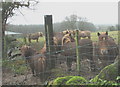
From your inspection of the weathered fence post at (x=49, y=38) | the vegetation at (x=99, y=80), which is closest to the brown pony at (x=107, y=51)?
the weathered fence post at (x=49, y=38)

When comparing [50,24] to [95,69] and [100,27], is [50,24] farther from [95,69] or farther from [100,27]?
[100,27]

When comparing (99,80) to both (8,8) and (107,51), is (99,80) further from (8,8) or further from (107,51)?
(8,8)

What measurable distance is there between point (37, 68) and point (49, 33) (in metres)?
1.19

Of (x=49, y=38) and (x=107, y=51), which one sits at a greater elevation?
(x=49, y=38)

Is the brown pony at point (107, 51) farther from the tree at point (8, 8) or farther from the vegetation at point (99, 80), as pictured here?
the tree at point (8, 8)

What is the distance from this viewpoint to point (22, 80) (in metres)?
6.65

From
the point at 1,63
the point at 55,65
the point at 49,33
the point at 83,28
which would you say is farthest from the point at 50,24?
the point at 83,28

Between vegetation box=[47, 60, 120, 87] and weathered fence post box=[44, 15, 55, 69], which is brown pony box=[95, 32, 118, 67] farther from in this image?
vegetation box=[47, 60, 120, 87]

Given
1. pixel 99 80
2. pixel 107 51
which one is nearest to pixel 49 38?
pixel 107 51

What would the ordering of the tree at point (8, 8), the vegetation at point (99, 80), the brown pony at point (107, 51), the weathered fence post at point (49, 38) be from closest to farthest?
the vegetation at point (99, 80)
the weathered fence post at point (49, 38)
the brown pony at point (107, 51)
the tree at point (8, 8)

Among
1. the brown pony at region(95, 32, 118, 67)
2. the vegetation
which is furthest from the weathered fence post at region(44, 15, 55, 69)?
the vegetation

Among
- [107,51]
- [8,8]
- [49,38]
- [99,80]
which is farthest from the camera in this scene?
[8,8]

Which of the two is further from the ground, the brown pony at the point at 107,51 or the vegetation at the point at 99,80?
the brown pony at the point at 107,51

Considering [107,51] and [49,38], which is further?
[107,51]
